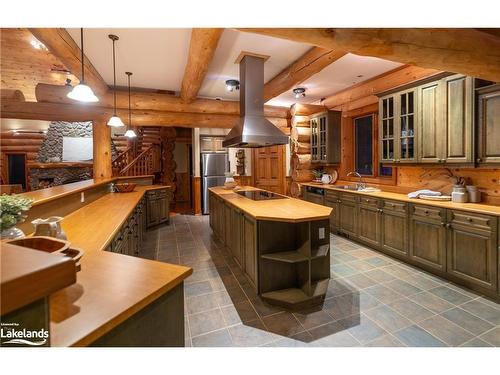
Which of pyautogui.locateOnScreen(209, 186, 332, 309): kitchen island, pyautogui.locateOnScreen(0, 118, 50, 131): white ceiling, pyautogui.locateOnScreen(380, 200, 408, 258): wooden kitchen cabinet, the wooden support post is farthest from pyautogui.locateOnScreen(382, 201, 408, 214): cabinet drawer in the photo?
pyautogui.locateOnScreen(0, 118, 50, 131): white ceiling

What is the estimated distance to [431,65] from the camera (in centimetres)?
223

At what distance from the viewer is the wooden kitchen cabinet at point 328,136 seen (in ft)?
18.1

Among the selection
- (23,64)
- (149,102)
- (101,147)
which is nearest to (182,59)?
(149,102)

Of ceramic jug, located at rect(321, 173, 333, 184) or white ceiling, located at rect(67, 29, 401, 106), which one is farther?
ceramic jug, located at rect(321, 173, 333, 184)

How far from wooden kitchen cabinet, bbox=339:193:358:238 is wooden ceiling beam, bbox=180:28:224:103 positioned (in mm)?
3179

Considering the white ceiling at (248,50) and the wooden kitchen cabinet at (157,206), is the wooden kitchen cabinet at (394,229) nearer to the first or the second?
the white ceiling at (248,50)

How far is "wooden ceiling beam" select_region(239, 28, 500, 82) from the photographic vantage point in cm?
185

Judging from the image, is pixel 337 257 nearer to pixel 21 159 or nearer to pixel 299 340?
pixel 299 340

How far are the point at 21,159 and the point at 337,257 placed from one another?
388 inches

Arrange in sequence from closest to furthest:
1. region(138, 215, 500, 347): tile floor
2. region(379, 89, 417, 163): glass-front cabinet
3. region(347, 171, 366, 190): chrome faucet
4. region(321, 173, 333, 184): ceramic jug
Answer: region(138, 215, 500, 347): tile floor, region(379, 89, 417, 163): glass-front cabinet, region(347, 171, 366, 190): chrome faucet, region(321, 173, 333, 184): ceramic jug

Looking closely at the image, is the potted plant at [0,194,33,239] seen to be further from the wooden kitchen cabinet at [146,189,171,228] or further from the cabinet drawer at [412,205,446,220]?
the wooden kitchen cabinet at [146,189,171,228]

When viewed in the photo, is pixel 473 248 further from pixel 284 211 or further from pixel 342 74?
pixel 342 74

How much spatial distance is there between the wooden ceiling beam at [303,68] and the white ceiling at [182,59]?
90 millimetres
